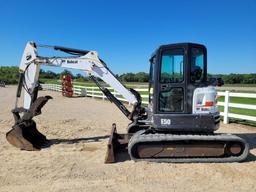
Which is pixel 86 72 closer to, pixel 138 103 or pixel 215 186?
pixel 138 103

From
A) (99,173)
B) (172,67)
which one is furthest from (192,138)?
(99,173)

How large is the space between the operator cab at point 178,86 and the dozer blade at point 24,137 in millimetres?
3180

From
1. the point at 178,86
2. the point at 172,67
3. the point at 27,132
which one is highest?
the point at 172,67

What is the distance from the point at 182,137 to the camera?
642cm

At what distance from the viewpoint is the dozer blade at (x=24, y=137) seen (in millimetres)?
7604

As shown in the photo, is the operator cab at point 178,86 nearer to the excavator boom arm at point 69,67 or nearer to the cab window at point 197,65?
the cab window at point 197,65

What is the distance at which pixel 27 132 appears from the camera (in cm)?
808

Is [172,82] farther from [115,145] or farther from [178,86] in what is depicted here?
[115,145]

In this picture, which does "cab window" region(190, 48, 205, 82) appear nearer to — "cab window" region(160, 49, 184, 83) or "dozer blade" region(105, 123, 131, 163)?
"cab window" region(160, 49, 184, 83)

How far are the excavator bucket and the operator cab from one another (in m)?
3.08

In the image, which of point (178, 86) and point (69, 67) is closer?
point (178, 86)

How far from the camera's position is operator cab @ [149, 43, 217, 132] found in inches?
263

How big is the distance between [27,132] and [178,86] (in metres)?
4.11

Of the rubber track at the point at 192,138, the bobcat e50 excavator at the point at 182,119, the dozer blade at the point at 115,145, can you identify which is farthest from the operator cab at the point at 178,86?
the dozer blade at the point at 115,145
